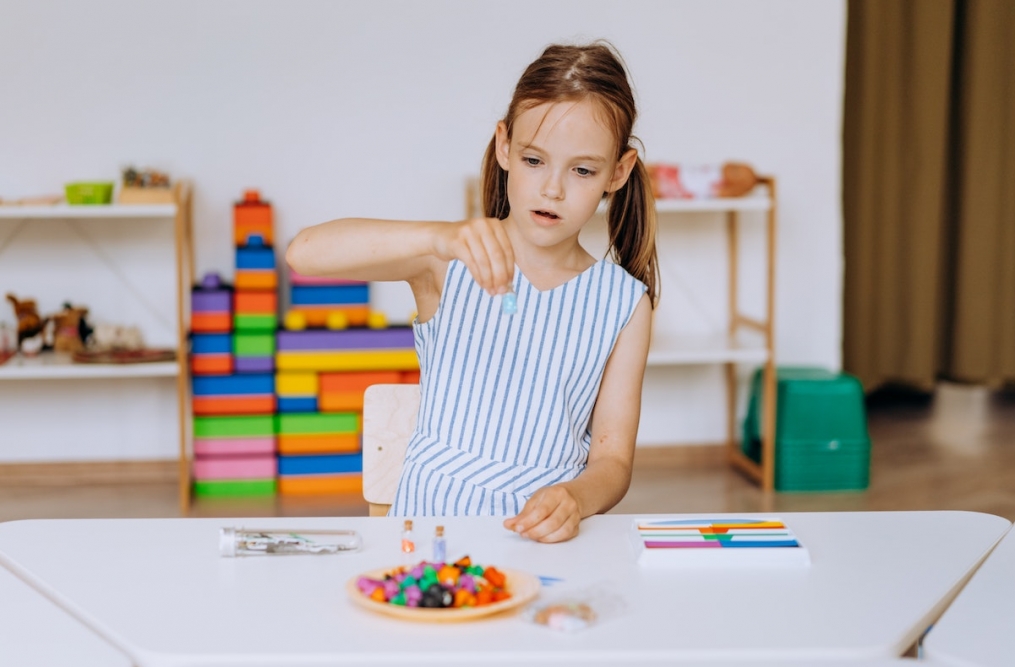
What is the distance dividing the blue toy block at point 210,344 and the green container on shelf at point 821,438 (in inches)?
63.2

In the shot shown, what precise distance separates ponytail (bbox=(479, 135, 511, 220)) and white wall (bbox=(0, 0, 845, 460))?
182cm

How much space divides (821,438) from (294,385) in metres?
1.53

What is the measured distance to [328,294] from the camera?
317 cm

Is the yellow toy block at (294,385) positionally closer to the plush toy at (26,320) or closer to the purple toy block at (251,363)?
the purple toy block at (251,363)

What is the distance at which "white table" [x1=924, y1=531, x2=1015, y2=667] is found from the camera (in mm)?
801

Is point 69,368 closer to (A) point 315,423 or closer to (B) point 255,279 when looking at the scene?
(B) point 255,279

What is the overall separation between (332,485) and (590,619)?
2.40 meters

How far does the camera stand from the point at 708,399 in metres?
3.54

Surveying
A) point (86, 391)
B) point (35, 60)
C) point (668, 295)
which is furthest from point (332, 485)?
point (35, 60)

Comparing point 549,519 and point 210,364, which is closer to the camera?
point 549,519

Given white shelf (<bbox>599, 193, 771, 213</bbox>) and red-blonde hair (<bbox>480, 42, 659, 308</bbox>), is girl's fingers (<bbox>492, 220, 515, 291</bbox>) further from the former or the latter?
white shelf (<bbox>599, 193, 771, 213</bbox>)

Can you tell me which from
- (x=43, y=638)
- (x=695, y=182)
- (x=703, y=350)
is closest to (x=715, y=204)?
(x=695, y=182)

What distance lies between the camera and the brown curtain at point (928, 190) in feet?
13.4

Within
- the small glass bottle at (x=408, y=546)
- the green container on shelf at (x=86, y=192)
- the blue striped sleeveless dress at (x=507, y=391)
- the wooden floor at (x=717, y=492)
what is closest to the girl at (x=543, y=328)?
the blue striped sleeveless dress at (x=507, y=391)
